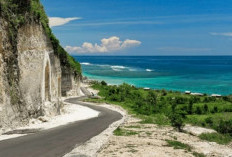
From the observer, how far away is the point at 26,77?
80.8ft

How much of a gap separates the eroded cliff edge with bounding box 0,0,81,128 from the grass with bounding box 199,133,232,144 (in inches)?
553

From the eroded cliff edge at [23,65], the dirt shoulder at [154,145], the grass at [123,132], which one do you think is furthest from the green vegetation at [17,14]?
the dirt shoulder at [154,145]

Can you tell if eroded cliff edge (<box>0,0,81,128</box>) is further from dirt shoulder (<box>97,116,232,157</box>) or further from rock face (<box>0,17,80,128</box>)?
dirt shoulder (<box>97,116,232,157</box>)

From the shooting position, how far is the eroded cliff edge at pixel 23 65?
21359 mm

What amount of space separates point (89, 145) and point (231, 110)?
2752 cm

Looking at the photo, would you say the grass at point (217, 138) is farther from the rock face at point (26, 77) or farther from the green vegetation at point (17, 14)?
the green vegetation at point (17, 14)

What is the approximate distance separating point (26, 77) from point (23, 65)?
1035 mm

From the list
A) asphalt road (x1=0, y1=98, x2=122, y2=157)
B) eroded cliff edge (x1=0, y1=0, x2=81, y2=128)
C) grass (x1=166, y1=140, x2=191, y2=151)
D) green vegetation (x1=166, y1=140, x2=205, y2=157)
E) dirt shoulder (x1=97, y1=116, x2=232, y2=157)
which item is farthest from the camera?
eroded cliff edge (x1=0, y1=0, x2=81, y2=128)

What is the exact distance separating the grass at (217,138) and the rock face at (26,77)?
1398cm

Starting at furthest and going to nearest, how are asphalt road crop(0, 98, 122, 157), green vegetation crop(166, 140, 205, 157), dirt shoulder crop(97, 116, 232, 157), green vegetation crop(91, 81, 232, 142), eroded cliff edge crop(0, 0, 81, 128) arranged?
green vegetation crop(91, 81, 232, 142)
eroded cliff edge crop(0, 0, 81, 128)
green vegetation crop(166, 140, 205, 157)
dirt shoulder crop(97, 116, 232, 157)
asphalt road crop(0, 98, 122, 157)

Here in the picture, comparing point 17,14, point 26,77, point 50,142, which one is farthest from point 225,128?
point 17,14

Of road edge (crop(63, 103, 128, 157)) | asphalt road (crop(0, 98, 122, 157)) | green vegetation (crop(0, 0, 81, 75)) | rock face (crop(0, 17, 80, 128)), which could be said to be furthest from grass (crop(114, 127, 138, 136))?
green vegetation (crop(0, 0, 81, 75))

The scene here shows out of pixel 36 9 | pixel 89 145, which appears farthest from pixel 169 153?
pixel 36 9

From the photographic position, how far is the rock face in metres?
21.2
